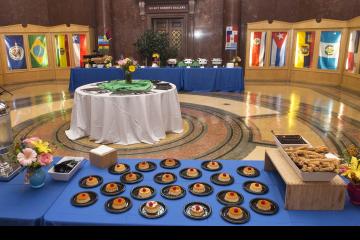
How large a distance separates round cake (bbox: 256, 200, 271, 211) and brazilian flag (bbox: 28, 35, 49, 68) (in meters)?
11.5

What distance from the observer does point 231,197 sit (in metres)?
2.13

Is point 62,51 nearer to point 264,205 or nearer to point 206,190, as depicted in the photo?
point 206,190

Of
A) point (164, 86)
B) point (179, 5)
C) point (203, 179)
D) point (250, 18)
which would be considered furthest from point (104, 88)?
point (250, 18)

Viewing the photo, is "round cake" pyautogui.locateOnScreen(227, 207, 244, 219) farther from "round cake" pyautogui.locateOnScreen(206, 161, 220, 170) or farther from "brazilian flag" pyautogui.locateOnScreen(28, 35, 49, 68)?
"brazilian flag" pyautogui.locateOnScreen(28, 35, 49, 68)

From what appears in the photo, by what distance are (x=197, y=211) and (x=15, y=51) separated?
37.1 ft

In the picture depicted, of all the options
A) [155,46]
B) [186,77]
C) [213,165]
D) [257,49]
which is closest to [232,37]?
[257,49]

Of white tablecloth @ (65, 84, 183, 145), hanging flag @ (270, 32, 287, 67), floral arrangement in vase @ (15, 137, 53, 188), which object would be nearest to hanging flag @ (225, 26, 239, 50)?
hanging flag @ (270, 32, 287, 67)

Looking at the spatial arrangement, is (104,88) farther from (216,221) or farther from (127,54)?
(127,54)

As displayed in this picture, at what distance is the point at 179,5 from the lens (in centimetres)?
1162

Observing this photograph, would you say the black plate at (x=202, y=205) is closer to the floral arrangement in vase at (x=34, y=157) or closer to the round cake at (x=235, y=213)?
the round cake at (x=235, y=213)

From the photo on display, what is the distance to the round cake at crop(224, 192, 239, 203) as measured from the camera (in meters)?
2.11

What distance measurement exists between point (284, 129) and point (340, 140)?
98cm

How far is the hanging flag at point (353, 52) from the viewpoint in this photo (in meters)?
9.29

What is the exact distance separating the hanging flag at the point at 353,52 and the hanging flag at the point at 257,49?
293cm
